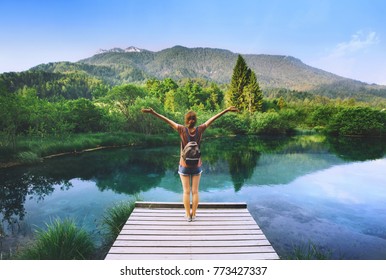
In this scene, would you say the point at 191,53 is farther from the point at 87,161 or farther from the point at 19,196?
the point at 19,196

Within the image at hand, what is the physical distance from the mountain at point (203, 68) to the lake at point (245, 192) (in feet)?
151

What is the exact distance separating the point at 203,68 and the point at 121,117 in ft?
175

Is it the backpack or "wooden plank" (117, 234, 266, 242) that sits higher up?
the backpack

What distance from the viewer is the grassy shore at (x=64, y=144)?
8562 mm

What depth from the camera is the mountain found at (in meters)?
56.9

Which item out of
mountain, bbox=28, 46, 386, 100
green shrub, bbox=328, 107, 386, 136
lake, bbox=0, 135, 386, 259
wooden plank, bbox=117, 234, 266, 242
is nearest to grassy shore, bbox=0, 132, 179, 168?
lake, bbox=0, 135, 386, 259

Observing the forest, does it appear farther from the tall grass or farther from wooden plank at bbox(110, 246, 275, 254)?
wooden plank at bbox(110, 246, 275, 254)

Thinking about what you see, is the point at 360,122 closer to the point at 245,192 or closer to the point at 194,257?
the point at 245,192

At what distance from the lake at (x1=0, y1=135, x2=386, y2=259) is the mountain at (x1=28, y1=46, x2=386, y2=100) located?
151 feet

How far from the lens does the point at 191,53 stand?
5700 centimetres

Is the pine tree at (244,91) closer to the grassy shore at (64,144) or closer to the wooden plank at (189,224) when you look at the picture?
the grassy shore at (64,144)

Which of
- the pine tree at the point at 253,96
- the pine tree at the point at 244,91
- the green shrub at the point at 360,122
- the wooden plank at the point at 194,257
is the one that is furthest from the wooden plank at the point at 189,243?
the pine tree at the point at 253,96
